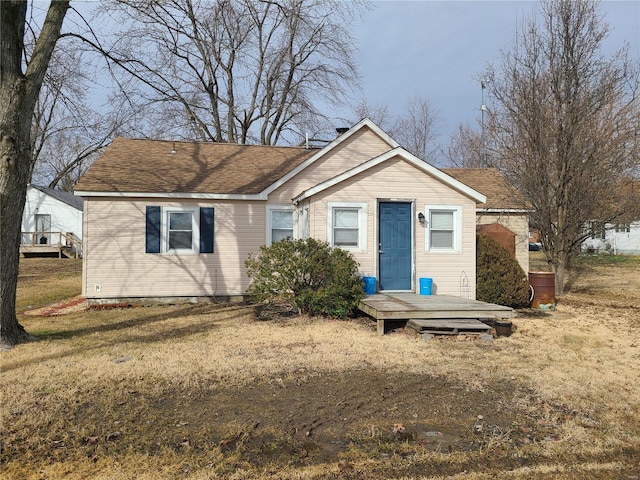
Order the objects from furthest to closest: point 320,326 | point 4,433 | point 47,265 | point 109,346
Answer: point 47,265 < point 320,326 < point 109,346 < point 4,433

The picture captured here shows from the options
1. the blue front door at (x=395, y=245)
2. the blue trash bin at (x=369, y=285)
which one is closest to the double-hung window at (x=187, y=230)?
the blue trash bin at (x=369, y=285)

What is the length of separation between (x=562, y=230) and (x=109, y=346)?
13.8 meters

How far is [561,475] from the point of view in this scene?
3.54m

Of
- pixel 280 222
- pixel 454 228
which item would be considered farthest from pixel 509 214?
pixel 280 222

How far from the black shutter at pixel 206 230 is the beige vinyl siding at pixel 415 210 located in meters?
3.39

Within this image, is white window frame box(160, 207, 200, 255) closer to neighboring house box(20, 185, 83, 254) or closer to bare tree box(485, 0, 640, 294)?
bare tree box(485, 0, 640, 294)

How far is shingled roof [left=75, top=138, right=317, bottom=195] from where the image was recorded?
1274cm

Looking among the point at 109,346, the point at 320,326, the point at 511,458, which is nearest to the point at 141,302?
the point at 109,346

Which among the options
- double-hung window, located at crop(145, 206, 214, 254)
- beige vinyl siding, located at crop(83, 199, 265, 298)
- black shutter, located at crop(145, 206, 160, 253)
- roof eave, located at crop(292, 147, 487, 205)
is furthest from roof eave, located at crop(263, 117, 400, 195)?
black shutter, located at crop(145, 206, 160, 253)

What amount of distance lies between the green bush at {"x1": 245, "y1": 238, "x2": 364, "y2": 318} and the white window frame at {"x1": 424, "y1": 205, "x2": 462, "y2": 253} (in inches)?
96.8

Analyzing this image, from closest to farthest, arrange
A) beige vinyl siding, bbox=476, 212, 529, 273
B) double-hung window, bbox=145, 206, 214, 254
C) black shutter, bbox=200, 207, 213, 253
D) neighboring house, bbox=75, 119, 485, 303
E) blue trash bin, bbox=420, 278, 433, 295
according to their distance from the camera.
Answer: blue trash bin, bbox=420, 278, 433, 295
neighboring house, bbox=75, 119, 485, 303
double-hung window, bbox=145, 206, 214, 254
black shutter, bbox=200, 207, 213, 253
beige vinyl siding, bbox=476, 212, 529, 273

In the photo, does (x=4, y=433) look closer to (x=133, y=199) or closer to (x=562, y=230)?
(x=133, y=199)

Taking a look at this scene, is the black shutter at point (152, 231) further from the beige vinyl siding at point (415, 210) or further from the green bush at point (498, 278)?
the green bush at point (498, 278)

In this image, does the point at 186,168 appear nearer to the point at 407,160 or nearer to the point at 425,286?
the point at 407,160
